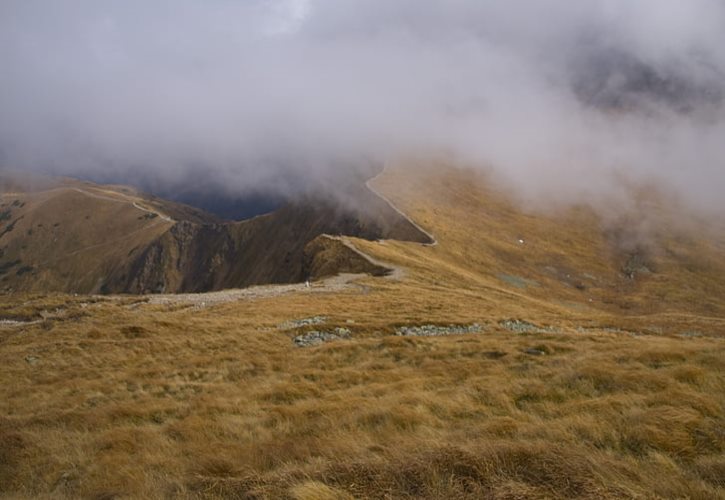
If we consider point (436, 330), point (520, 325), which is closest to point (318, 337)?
point (436, 330)

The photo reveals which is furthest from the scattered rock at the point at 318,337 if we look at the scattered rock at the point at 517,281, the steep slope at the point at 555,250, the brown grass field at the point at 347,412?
the scattered rock at the point at 517,281

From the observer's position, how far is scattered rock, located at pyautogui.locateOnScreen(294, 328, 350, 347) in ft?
74.0

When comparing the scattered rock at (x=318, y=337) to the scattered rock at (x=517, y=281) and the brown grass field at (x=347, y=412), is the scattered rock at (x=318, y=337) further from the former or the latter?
the scattered rock at (x=517, y=281)

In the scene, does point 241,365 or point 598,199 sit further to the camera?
point 598,199

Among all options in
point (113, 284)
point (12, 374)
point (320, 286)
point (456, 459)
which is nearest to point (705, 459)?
point (456, 459)

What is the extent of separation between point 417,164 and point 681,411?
510ft

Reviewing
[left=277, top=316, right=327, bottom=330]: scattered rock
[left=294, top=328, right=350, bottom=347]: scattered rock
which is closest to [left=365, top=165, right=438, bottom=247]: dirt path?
[left=277, top=316, right=327, bottom=330]: scattered rock

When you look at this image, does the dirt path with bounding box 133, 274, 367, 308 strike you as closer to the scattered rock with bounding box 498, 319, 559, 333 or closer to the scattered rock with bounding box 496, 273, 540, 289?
the scattered rock with bounding box 498, 319, 559, 333

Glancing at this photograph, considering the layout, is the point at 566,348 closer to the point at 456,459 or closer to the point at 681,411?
the point at 681,411

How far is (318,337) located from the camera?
24.0 metres

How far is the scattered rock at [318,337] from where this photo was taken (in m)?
22.5

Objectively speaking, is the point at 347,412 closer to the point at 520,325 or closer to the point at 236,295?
the point at 520,325

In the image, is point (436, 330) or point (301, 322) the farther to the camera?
point (301, 322)

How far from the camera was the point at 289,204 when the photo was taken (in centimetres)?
15912
